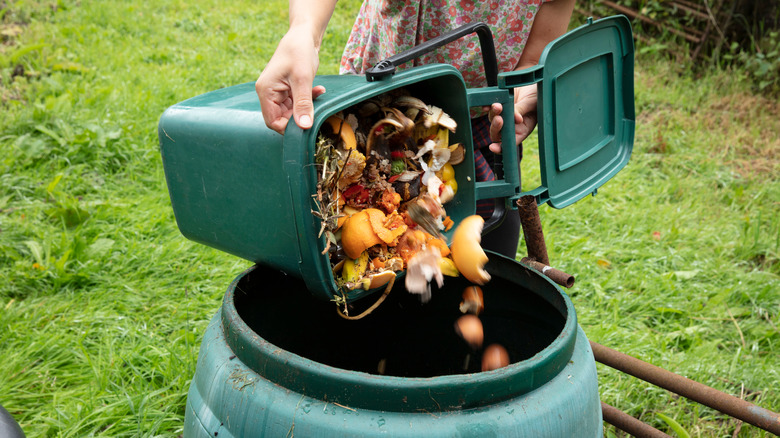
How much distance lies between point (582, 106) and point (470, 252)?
582 mm

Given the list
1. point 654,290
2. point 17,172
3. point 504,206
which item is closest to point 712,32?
point 654,290

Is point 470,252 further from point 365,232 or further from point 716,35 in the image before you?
point 716,35

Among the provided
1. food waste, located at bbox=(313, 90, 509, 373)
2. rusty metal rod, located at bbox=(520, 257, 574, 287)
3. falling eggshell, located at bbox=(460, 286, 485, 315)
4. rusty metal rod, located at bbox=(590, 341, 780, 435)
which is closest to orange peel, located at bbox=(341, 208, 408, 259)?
food waste, located at bbox=(313, 90, 509, 373)

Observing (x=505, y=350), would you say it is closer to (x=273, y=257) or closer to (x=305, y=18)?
(x=273, y=257)

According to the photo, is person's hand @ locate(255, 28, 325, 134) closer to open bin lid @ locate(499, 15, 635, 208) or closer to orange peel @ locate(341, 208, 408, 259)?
orange peel @ locate(341, 208, 408, 259)

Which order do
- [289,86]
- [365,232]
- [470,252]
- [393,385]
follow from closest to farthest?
[393,385], [289,86], [365,232], [470,252]

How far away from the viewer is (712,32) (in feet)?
16.3

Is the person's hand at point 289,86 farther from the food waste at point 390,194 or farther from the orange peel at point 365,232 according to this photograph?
the orange peel at point 365,232

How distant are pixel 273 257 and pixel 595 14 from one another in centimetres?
539

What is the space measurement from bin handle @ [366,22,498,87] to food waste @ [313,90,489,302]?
11 cm

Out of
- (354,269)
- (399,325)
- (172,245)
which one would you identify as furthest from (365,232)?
(172,245)

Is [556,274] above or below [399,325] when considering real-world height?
above

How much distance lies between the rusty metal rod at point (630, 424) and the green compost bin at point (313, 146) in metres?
0.64

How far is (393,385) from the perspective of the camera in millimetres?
942
